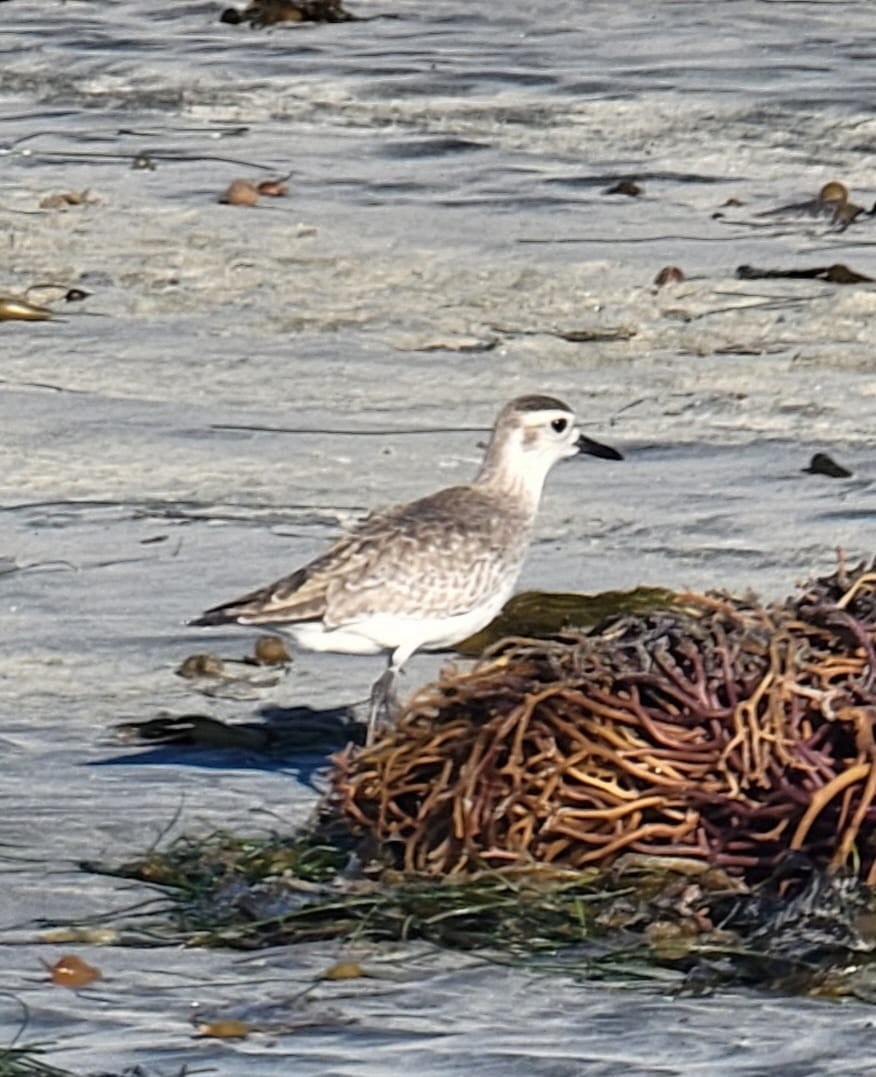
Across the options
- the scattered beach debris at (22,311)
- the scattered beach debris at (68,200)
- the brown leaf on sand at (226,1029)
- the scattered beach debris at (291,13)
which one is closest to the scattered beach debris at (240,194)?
the scattered beach debris at (68,200)

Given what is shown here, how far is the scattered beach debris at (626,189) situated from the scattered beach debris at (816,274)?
866 millimetres

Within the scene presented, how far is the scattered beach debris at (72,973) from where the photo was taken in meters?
4.98

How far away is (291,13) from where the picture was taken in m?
13.4

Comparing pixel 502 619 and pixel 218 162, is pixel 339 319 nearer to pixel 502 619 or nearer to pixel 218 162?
pixel 218 162

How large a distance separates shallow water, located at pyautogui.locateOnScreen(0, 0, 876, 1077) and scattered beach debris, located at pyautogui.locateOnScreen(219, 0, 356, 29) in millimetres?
77

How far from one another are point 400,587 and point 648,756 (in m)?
1.24

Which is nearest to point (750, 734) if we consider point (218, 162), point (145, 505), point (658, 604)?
point (658, 604)

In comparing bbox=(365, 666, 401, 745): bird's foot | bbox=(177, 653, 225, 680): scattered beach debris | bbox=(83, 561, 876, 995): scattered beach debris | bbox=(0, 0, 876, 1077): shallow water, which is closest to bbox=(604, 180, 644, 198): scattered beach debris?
bbox=(0, 0, 876, 1077): shallow water

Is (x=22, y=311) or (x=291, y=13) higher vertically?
(x=291, y=13)

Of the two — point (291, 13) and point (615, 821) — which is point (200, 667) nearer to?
point (615, 821)

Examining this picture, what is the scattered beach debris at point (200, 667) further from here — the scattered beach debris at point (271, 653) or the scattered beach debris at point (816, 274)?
the scattered beach debris at point (816, 274)

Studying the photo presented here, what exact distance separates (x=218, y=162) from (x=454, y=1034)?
291 inches

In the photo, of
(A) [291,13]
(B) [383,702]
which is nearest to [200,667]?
(B) [383,702]

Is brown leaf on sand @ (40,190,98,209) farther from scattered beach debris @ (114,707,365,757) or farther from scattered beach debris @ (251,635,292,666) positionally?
scattered beach debris @ (114,707,365,757)
